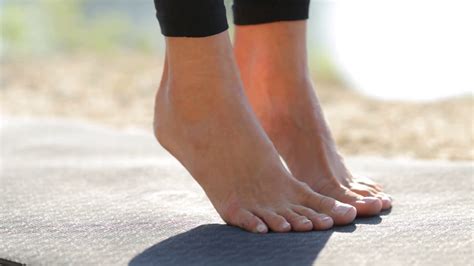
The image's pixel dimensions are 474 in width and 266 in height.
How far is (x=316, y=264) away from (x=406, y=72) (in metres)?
3.48

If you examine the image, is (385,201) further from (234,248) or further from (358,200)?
(234,248)

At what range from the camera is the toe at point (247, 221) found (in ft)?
4.22

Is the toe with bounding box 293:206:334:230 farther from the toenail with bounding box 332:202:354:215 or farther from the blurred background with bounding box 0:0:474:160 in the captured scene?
the blurred background with bounding box 0:0:474:160

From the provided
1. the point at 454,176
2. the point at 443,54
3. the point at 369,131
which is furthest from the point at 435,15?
the point at 454,176

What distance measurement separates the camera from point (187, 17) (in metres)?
1.33

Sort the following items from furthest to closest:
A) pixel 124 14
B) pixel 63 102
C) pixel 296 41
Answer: pixel 124 14
pixel 63 102
pixel 296 41

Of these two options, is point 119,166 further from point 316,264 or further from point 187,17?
point 316,264

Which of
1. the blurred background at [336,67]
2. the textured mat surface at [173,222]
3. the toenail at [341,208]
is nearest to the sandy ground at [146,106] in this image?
the blurred background at [336,67]

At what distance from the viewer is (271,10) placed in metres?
1.56

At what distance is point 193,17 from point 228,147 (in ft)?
0.71

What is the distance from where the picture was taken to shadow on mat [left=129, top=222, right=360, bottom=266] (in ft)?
3.85

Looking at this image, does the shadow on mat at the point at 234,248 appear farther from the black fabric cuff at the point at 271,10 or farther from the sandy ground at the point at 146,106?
the sandy ground at the point at 146,106

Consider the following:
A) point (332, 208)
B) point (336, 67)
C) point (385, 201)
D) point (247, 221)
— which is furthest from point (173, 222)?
point (336, 67)

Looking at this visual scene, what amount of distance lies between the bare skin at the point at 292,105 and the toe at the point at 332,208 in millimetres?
137
